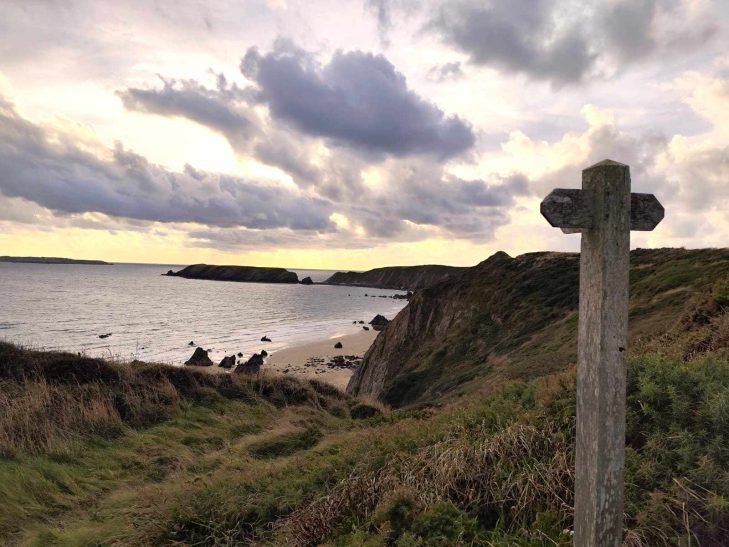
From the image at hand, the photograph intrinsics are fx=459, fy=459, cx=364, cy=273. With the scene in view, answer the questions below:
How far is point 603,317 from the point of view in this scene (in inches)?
135

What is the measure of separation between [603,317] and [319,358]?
45952 mm

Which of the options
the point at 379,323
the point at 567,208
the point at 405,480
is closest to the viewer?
the point at 567,208

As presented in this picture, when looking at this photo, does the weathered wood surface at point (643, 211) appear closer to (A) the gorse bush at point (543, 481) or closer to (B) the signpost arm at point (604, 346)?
(B) the signpost arm at point (604, 346)

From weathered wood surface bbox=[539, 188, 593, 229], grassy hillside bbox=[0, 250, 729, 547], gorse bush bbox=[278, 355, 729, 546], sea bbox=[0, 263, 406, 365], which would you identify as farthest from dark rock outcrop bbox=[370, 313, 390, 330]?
weathered wood surface bbox=[539, 188, 593, 229]

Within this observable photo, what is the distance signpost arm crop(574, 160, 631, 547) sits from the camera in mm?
3436

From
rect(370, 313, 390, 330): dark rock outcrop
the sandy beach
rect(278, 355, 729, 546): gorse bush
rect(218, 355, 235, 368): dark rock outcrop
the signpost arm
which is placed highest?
the signpost arm

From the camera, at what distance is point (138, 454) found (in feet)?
33.0

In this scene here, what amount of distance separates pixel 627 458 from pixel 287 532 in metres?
4.12

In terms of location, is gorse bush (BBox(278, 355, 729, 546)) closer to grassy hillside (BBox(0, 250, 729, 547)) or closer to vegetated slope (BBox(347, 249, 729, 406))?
grassy hillside (BBox(0, 250, 729, 547))

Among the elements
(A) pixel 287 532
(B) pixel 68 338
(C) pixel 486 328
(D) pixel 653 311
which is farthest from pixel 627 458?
(B) pixel 68 338

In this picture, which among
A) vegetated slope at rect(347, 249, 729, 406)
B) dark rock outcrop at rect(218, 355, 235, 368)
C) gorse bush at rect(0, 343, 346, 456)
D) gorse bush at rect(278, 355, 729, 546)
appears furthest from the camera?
dark rock outcrop at rect(218, 355, 235, 368)

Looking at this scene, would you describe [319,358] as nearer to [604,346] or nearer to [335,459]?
[335,459]

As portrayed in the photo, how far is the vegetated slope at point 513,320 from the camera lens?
1476cm

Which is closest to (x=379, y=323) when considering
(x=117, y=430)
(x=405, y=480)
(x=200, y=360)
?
(x=200, y=360)
